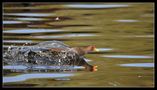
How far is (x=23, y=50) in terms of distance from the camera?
949cm

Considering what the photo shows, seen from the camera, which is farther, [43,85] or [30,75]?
[30,75]

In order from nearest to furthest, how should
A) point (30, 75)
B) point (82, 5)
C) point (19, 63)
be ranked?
point (30, 75) → point (19, 63) → point (82, 5)

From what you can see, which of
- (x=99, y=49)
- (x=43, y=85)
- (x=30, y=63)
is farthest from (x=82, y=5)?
(x=43, y=85)

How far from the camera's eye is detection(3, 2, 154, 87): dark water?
8.05m

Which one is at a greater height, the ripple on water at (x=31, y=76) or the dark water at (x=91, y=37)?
the dark water at (x=91, y=37)

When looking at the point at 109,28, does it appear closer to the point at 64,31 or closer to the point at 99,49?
the point at 64,31

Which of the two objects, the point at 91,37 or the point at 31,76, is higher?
the point at 91,37

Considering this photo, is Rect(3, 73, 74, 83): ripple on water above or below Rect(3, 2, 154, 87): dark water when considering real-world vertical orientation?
below

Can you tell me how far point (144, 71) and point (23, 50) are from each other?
2.13m

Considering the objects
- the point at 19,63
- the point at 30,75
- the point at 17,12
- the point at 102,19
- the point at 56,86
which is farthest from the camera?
the point at 17,12

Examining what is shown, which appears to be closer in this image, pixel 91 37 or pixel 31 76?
pixel 31 76

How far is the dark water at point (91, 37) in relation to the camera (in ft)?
26.4

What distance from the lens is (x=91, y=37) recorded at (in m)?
11.2

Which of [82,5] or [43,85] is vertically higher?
[82,5]
